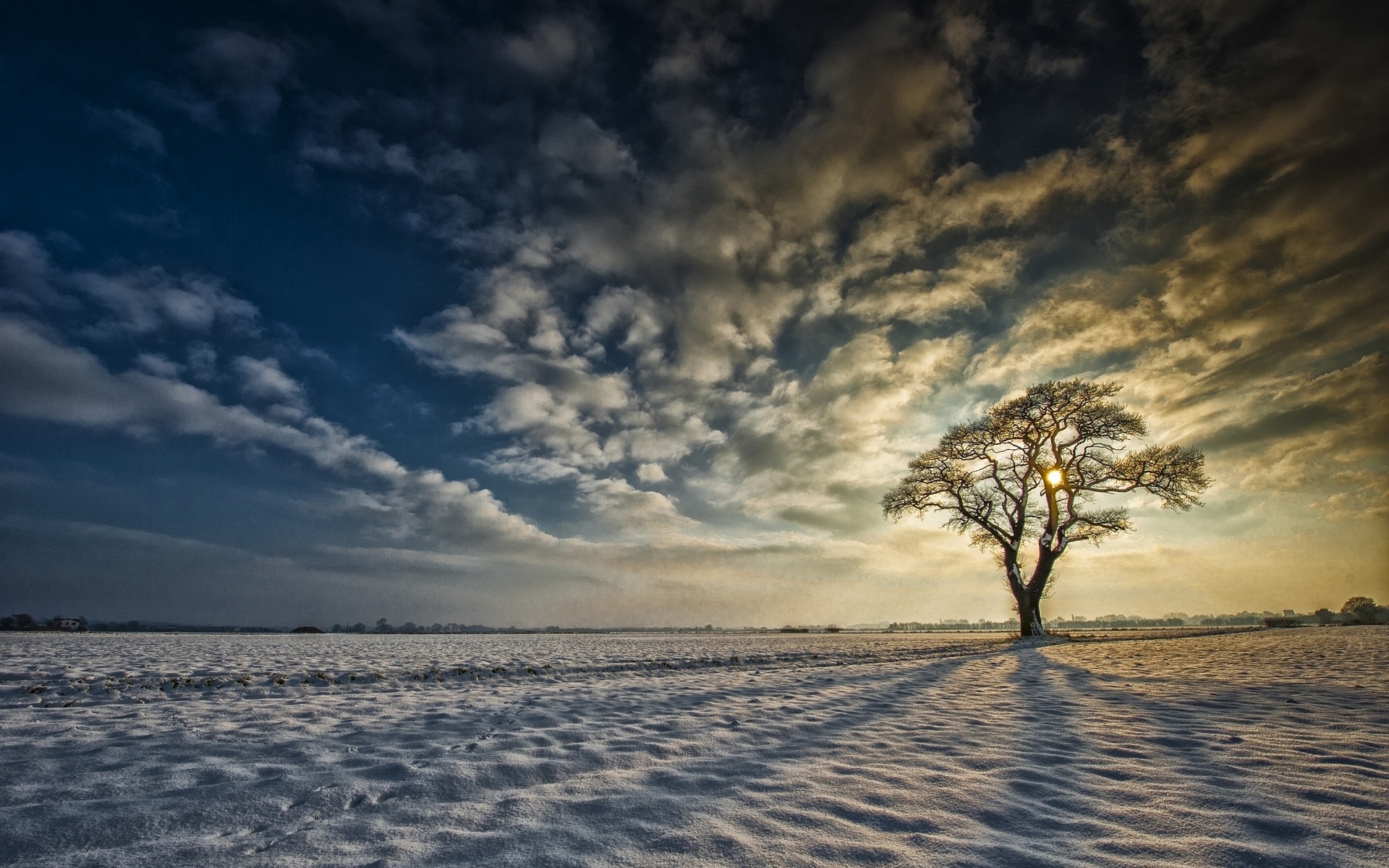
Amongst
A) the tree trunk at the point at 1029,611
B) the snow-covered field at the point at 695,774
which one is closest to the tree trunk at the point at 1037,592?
the tree trunk at the point at 1029,611

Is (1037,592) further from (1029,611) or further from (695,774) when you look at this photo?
(695,774)

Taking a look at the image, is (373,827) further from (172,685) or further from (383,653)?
(383,653)

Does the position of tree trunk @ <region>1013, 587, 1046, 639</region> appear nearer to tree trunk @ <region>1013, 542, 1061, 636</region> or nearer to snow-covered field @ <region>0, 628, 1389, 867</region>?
tree trunk @ <region>1013, 542, 1061, 636</region>

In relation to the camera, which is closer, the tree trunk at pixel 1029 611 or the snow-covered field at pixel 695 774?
the snow-covered field at pixel 695 774

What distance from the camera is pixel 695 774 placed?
12.3 feet

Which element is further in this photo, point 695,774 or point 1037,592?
point 1037,592

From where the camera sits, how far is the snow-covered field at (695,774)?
249 cm

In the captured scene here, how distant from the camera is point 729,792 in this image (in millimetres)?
3344

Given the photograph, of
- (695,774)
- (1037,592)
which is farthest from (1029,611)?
(695,774)

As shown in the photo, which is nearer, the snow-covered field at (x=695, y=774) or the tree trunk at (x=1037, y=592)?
the snow-covered field at (x=695, y=774)

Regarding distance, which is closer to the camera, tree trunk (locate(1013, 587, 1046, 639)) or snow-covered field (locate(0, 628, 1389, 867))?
snow-covered field (locate(0, 628, 1389, 867))

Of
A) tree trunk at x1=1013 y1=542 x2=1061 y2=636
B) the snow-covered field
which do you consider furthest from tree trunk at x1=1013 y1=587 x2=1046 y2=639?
the snow-covered field

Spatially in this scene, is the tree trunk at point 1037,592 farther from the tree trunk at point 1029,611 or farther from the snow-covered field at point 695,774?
the snow-covered field at point 695,774

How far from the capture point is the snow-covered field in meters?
2.49
